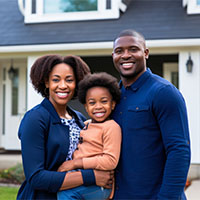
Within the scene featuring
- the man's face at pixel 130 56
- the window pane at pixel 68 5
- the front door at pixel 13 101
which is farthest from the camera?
the front door at pixel 13 101

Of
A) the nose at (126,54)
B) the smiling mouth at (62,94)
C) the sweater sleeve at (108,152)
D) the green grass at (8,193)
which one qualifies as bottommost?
the green grass at (8,193)

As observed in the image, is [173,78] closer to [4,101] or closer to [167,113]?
[4,101]

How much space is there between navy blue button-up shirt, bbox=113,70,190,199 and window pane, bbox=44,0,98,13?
→ 251 inches

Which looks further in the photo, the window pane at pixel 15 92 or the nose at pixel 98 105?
the window pane at pixel 15 92

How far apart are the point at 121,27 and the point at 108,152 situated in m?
5.93

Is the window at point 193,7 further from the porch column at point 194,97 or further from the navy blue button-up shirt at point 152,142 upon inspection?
the navy blue button-up shirt at point 152,142

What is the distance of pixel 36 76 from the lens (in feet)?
7.82

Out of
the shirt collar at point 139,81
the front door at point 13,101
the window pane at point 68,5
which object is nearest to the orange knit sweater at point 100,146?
the shirt collar at point 139,81

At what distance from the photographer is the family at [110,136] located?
1.99 m

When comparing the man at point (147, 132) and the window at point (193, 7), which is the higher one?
the window at point (193, 7)

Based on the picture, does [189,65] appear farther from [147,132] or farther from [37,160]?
[37,160]

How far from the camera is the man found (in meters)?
1.96

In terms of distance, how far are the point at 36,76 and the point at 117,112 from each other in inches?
25.6

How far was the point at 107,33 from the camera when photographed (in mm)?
7547
